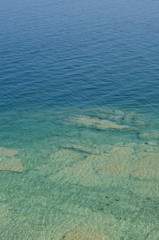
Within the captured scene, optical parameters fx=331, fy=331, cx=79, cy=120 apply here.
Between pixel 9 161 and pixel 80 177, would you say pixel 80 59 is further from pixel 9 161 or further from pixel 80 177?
pixel 80 177

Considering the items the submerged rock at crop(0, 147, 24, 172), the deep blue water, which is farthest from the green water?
the deep blue water

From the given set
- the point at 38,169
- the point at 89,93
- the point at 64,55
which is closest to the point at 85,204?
the point at 38,169

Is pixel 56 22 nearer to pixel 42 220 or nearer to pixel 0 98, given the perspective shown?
pixel 0 98

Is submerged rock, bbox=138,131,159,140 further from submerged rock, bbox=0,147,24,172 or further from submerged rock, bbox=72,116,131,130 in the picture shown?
submerged rock, bbox=0,147,24,172

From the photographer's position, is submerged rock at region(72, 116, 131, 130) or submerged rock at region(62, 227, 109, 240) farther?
submerged rock at region(72, 116, 131, 130)

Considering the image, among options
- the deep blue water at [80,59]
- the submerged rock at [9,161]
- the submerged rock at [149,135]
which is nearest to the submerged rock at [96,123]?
the submerged rock at [149,135]

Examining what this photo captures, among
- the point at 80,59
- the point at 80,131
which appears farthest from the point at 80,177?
the point at 80,59

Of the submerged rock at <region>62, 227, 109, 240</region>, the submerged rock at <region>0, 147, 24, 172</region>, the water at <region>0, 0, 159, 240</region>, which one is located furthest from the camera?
the submerged rock at <region>0, 147, 24, 172</region>

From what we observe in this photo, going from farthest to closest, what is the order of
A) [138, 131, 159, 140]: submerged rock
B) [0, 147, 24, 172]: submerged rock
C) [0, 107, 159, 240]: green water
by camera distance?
1. [138, 131, 159, 140]: submerged rock
2. [0, 147, 24, 172]: submerged rock
3. [0, 107, 159, 240]: green water
